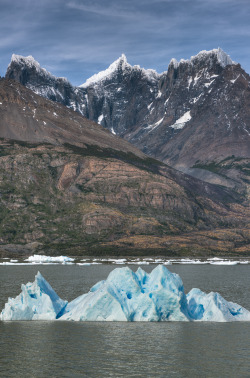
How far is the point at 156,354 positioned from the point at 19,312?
30609 millimetres

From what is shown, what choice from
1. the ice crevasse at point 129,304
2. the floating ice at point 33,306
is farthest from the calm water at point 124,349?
the floating ice at point 33,306

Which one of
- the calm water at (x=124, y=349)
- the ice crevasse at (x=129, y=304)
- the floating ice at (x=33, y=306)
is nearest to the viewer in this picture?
the calm water at (x=124, y=349)

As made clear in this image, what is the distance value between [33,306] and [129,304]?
15867mm

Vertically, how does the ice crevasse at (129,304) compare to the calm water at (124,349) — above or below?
above

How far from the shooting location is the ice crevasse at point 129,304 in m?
84.4

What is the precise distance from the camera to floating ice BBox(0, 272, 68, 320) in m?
87.8

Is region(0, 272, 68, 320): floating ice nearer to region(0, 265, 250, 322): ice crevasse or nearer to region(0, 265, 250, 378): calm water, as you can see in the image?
region(0, 265, 250, 322): ice crevasse

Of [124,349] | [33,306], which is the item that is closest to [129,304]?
[33,306]

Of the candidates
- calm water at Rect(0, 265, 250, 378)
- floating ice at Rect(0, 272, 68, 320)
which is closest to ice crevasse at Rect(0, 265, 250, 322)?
floating ice at Rect(0, 272, 68, 320)

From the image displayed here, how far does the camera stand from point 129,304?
283 feet

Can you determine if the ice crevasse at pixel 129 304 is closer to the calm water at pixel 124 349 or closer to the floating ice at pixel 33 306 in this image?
the floating ice at pixel 33 306

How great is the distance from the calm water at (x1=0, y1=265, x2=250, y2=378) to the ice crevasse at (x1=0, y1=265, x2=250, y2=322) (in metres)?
2.32

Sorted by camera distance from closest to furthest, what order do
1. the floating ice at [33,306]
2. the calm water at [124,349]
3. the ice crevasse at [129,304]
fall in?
the calm water at [124,349], the ice crevasse at [129,304], the floating ice at [33,306]

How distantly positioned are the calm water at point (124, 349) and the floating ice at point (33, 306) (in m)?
3.16
